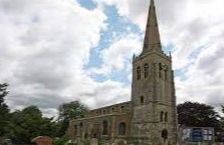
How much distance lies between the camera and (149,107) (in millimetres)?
54344

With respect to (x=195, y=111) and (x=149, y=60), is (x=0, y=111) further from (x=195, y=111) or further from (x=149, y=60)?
(x=195, y=111)

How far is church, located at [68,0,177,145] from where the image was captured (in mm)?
53938

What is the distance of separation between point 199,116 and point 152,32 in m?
21.7

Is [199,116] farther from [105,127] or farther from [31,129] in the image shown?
[31,129]

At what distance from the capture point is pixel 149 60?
56438 mm

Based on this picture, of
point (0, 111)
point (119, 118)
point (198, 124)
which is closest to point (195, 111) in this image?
point (198, 124)

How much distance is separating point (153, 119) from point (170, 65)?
10707 millimetres

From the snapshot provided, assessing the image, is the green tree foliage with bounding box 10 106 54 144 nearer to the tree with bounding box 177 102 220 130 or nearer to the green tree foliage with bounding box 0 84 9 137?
the green tree foliage with bounding box 0 84 9 137

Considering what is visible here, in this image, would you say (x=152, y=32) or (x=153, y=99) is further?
(x=152, y=32)

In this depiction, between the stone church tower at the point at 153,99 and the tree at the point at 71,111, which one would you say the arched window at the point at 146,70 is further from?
the tree at the point at 71,111

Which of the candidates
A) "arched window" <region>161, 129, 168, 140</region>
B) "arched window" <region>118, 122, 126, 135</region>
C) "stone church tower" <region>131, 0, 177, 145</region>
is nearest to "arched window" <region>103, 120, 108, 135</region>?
"arched window" <region>118, 122, 126, 135</region>

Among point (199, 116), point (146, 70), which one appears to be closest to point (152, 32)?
point (146, 70)

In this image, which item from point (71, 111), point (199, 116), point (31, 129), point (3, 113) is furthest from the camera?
point (71, 111)

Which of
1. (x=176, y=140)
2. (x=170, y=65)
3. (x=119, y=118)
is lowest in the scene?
(x=176, y=140)
